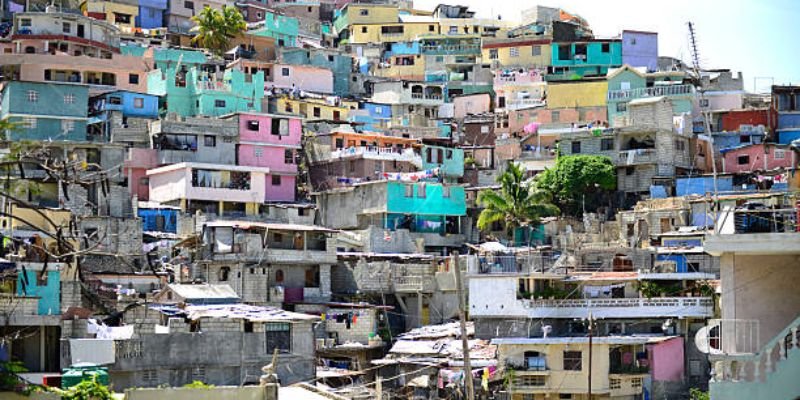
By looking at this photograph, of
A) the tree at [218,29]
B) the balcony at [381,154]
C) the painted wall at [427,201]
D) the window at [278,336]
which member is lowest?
the window at [278,336]

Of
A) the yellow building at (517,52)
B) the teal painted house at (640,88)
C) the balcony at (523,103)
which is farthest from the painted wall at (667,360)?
the yellow building at (517,52)

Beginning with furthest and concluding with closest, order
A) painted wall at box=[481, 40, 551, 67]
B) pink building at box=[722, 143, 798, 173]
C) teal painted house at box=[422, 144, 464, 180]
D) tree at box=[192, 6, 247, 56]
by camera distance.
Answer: painted wall at box=[481, 40, 551, 67]
tree at box=[192, 6, 247, 56]
teal painted house at box=[422, 144, 464, 180]
pink building at box=[722, 143, 798, 173]

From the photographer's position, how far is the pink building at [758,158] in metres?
50.0

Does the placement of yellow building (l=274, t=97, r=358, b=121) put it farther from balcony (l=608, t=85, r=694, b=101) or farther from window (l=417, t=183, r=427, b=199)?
balcony (l=608, t=85, r=694, b=101)

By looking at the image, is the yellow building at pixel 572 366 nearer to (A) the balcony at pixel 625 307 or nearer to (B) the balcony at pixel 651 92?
(A) the balcony at pixel 625 307

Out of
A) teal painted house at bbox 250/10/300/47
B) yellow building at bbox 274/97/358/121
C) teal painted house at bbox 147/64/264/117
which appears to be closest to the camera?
teal painted house at bbox 147/64/264/117

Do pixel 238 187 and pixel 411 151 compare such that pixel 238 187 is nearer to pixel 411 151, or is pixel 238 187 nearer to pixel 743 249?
pixel 411 151

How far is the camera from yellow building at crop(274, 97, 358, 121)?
58.7 meters

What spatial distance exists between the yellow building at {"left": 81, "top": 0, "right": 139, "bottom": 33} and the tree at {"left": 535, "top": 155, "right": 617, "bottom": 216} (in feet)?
91.6

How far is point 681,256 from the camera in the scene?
1607 inches

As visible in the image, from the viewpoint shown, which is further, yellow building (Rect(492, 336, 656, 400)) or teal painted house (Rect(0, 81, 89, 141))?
teal painted house (Rect(0, 81, 89, 141))

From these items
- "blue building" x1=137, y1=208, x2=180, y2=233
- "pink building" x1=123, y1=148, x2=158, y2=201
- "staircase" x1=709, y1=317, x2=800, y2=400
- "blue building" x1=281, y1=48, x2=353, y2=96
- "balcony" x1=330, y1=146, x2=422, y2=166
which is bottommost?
"staircase" x1=709, y1=317, x2=800, y2=400

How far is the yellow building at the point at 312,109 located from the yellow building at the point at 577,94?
28.9ft

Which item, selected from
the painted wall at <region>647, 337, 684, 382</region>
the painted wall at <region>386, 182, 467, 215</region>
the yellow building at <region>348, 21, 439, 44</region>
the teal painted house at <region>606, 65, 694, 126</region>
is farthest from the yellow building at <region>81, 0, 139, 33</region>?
the painted wall at <region>647, 337, 684, 382</region>
